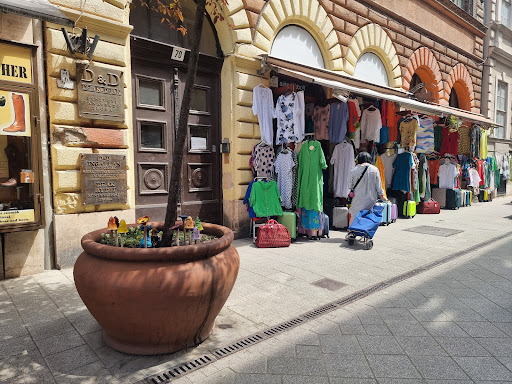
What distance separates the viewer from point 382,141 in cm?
917

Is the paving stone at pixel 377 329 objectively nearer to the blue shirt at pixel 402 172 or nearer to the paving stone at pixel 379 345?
the paving stone at pixel 379 345

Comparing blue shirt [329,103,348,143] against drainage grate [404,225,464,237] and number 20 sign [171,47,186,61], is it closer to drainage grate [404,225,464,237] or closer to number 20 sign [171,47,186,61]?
drainage grate [404,225,464,237]

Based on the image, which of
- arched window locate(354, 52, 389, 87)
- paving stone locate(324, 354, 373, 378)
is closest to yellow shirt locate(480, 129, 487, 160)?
arched window locate(354, 52, 389, 87)

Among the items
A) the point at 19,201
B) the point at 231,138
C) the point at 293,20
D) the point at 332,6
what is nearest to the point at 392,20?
the point at 332,6

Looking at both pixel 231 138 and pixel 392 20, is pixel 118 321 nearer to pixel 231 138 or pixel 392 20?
pixel 231 138

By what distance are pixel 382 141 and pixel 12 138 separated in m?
7.86

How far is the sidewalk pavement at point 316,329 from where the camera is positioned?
8.70 ft

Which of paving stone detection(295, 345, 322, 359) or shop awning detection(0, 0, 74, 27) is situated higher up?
shop awning detection(0, 0, 74, 27)

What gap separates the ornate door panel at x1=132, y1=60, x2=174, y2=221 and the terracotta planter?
3.53 metres

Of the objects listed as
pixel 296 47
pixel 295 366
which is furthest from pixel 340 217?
pixel 295 366

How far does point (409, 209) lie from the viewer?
1016cm

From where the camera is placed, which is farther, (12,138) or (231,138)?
(231,138)

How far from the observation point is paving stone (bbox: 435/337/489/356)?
291 cm

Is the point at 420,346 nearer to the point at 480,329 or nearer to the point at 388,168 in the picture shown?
the point at 480,329
